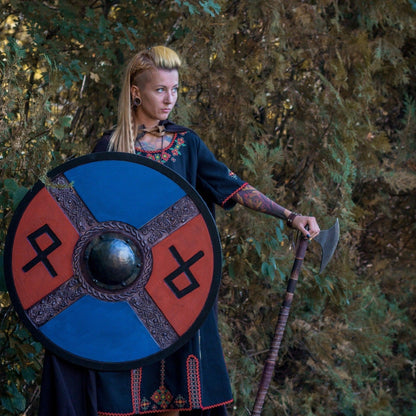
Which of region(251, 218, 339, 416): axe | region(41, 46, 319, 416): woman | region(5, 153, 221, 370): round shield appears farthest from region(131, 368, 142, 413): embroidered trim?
region(251, 218, 339, 416): axe

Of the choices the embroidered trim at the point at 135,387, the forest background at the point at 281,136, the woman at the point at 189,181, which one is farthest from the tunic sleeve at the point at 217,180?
the forest background at the point at 281,136

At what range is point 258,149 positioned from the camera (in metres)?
3.80

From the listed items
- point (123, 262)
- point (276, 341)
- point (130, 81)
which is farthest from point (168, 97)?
point (276, 341)

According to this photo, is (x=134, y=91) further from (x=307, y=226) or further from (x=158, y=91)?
(x=307, y=226)

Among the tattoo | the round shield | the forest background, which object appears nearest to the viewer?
the round shield

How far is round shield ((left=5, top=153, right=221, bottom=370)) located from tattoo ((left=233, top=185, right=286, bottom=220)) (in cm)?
25

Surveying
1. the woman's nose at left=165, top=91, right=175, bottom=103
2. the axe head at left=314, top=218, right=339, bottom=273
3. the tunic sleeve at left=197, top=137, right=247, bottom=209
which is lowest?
the axe head at left=314, top=218, right=339, bottom=273

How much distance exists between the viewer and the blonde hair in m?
2.62

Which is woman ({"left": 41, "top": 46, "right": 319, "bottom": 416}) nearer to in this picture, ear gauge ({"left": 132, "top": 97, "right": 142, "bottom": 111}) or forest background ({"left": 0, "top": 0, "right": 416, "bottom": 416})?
ear gauge ({"left": 132, "top": 97, "right": 142, "bottom": 111})

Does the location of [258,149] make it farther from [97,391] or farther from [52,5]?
[97,391]

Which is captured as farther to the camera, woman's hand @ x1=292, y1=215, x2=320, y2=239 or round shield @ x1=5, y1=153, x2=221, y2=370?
woman's hand @ x1=292, y1=215, x2=320, y2=239

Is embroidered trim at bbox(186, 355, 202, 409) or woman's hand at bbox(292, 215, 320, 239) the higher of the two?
woman's hand at bbox(292, 215, 320, 239)

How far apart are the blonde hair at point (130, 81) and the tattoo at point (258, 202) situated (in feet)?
1.36

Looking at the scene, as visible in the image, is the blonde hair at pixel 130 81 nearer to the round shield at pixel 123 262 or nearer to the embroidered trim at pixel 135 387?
the round shield at pixel 123 262
